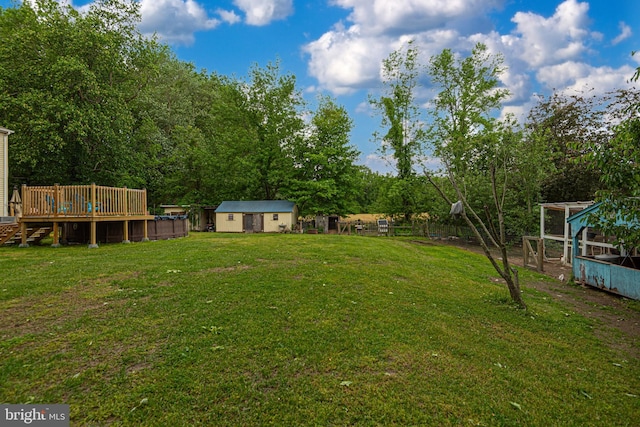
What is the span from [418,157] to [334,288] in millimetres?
25756

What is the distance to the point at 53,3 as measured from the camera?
2138cm

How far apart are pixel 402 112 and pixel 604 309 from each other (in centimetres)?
2639

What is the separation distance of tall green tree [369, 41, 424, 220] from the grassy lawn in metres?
24.4

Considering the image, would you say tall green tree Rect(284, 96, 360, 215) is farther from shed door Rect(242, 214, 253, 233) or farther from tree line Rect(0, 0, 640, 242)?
shed door Rect(242, 214, 253, 233)

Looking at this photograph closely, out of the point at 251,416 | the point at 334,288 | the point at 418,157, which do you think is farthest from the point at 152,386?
the point at 418,157

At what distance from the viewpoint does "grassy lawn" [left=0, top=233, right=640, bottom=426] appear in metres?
3.15

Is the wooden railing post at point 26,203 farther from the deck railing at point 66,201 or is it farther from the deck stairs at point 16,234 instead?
the deck stairs at point 16,234

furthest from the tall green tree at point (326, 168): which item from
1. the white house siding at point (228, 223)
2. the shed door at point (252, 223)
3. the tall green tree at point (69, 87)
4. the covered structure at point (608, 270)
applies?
the covered structure at point (608, 270)

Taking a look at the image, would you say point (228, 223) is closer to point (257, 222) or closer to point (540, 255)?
point (257, 222)

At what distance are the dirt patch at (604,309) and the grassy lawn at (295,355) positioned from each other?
386 millimetres

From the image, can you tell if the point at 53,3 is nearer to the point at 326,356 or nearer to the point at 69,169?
the point at 69,169

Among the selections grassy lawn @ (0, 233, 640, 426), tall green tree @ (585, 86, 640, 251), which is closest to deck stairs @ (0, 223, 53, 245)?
grassy lawn @ (0, 233, 640, 426)

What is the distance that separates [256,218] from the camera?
27.6 metres

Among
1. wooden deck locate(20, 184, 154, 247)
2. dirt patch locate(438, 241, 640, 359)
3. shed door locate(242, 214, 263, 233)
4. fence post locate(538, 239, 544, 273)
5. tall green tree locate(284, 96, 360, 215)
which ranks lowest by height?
dirt patch locate(438, 241, 640, 359)
